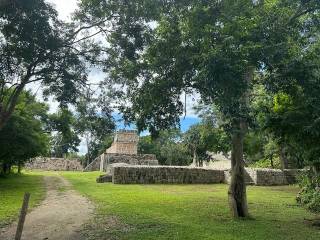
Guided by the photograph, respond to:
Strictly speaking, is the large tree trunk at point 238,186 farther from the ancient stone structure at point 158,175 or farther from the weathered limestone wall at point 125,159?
the weathered limestone wall at point 125,159

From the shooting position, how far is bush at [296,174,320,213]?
16375 millimetres

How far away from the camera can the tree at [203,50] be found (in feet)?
32.7

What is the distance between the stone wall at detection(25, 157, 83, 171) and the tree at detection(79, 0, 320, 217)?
47823mm

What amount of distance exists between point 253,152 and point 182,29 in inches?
1073

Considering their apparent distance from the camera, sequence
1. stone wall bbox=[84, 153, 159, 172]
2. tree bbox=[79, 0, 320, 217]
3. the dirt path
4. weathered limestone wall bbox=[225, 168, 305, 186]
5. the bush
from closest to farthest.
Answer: tree bbox=[79, 0, 320, 217]
the dirt path
the bush
weathered limestone wall bbox=[225, 168, 305, 186]
stone wall bbox=[84, 153, 159, 172]

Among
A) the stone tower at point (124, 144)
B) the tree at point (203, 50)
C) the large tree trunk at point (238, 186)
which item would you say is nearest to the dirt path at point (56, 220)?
the tree at point (203, 50)

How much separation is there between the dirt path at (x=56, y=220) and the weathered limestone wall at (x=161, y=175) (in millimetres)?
10282

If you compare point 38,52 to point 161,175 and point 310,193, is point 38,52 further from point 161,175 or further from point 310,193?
point 161,175

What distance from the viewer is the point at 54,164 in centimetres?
5997

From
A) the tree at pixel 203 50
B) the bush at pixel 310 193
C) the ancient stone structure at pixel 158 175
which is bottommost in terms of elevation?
the bush at pixel 310 193

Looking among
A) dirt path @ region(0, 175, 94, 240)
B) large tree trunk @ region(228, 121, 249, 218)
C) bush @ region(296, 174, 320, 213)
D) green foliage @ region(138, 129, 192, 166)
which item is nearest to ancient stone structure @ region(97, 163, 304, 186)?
dirt path @ region(0, 175, 94, 240)

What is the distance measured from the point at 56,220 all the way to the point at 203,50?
292 inches

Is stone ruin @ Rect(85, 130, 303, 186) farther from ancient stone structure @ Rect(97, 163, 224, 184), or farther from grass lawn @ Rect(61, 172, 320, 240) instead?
grass lawn @ Rect(61, 172, 320, 240)

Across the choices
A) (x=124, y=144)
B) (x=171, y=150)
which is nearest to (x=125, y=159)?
(x=124, y=144)
